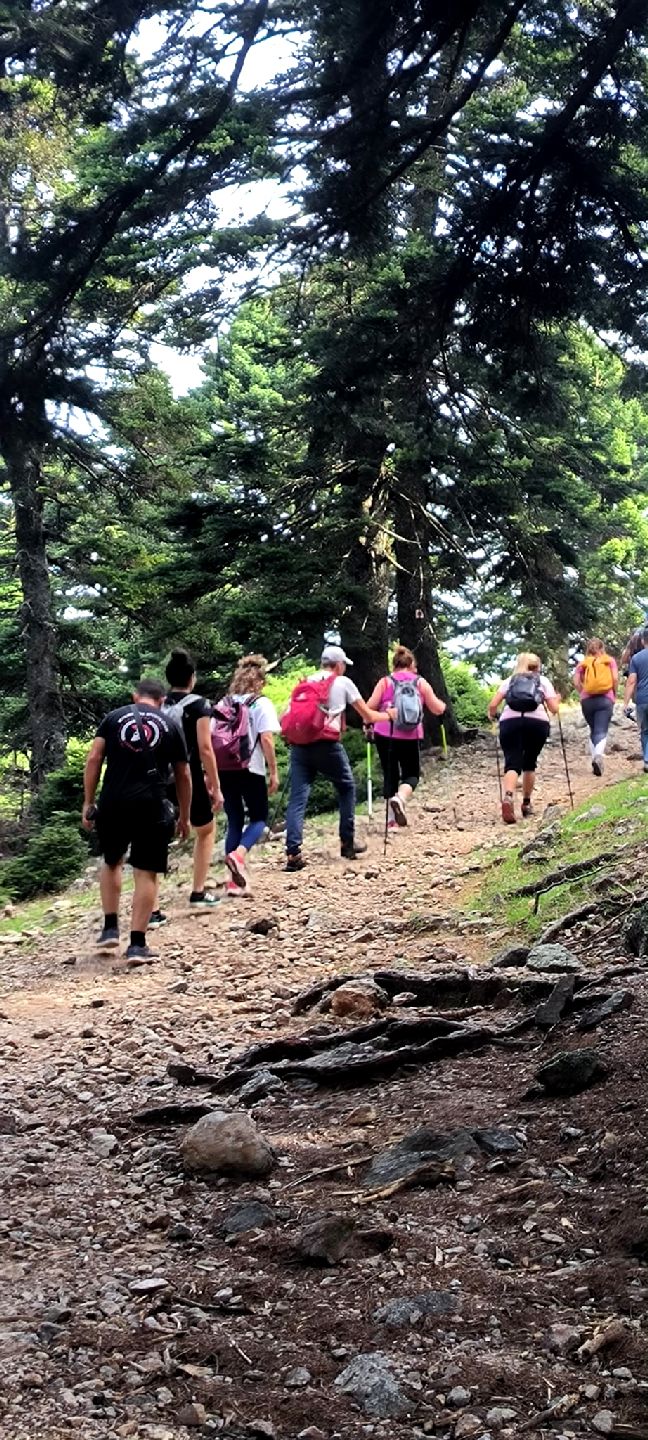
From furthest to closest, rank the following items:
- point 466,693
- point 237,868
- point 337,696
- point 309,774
A: point 466,693, point 309,774, point 337,696, point 237,868

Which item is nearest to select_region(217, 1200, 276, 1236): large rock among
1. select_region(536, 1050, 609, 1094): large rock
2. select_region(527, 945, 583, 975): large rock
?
select_region(536, 1050, 609, 1094): large rock

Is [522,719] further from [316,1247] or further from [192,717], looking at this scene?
[316,1247]

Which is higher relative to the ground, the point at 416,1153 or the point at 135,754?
the point at 135,754

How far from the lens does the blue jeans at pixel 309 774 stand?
11.1 meters

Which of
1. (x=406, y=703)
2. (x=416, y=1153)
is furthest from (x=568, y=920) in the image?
(x=406, y=703)

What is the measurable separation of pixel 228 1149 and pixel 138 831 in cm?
396

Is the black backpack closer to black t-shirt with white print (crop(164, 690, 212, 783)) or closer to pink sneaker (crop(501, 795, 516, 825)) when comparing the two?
pink sneaker (crop(501, 795, 516, 825))

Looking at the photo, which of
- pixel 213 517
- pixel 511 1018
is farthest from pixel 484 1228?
pixel 213 517

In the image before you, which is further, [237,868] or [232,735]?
[237,868]

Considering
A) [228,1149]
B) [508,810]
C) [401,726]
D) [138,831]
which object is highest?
[401,726]

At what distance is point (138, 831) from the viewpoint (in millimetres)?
8023

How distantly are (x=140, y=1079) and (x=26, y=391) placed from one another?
3.41 meters

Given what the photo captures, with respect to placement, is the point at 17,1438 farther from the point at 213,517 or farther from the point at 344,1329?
the point at 213,517

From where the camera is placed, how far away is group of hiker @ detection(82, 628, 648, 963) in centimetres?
806
